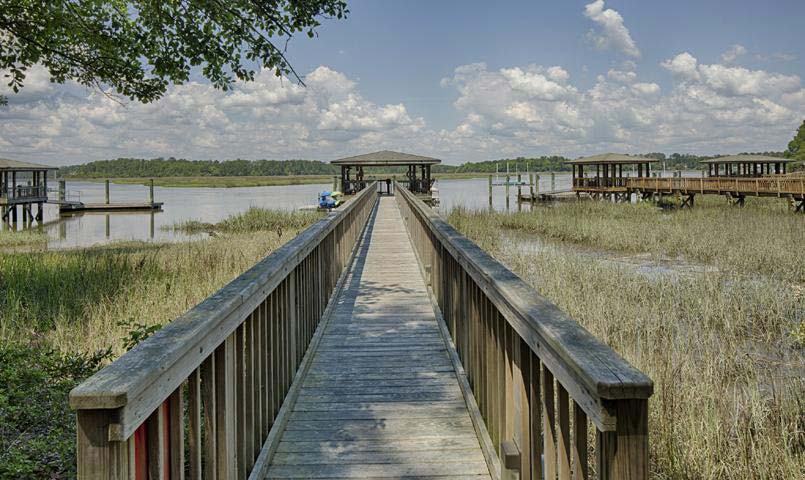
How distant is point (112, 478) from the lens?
1412 millimetres

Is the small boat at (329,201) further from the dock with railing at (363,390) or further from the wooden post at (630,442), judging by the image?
the wooden post at (630,442)

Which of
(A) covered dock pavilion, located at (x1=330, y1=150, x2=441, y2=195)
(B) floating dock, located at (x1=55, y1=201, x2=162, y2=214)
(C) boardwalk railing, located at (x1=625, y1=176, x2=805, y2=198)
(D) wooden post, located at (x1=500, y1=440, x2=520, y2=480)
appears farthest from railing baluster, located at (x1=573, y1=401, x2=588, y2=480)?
(B) floating dock, located at (x1=55, y1=201, x2=162, y2=214)

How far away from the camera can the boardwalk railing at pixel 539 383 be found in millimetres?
1470

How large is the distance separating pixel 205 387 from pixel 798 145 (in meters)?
94.2

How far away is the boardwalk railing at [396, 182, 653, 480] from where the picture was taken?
57.9 inches

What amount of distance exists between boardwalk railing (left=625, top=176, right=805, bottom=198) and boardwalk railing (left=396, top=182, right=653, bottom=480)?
25946 mm

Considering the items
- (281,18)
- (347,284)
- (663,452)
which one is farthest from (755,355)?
(281,18)

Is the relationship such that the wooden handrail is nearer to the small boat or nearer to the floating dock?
the small boat

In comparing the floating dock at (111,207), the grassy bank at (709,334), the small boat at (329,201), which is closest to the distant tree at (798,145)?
the small boat at (329,201)

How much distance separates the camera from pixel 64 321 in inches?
280

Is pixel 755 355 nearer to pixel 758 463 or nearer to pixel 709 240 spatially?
pixel 758 463

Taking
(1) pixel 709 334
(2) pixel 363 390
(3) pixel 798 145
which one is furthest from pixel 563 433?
(3) pixel 798 145

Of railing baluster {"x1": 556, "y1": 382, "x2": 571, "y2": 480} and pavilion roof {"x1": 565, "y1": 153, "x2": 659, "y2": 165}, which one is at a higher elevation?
pavilion roof {"x1": 565, "y1": 153, "x2": 659, "y2": 165}

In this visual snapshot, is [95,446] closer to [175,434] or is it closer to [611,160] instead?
[175,434]
